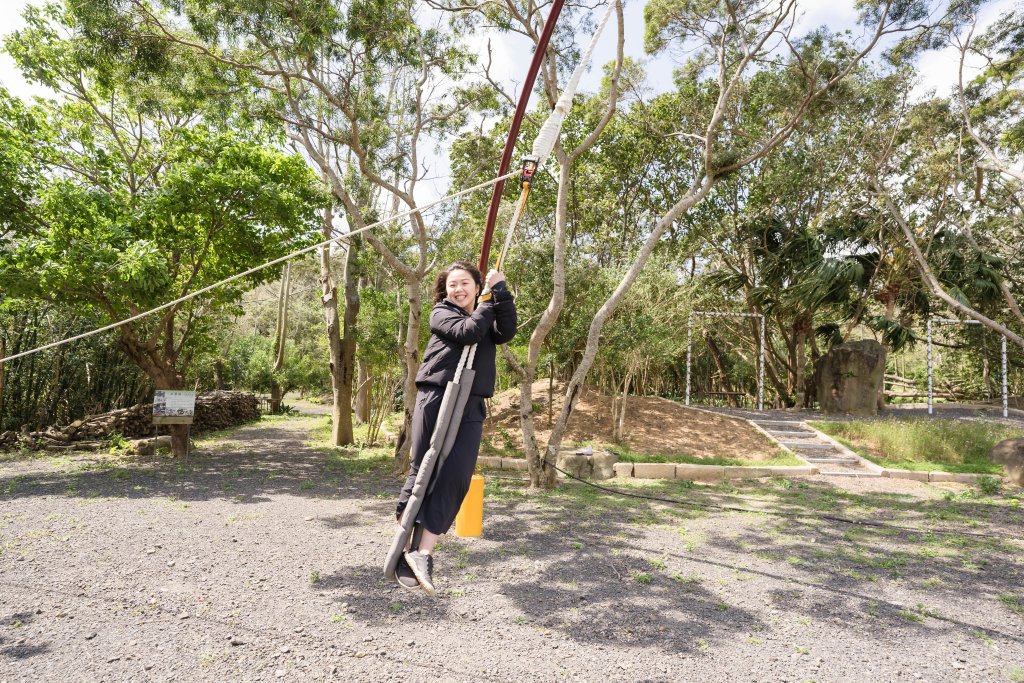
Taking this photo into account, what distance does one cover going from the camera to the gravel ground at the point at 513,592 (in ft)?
10.1

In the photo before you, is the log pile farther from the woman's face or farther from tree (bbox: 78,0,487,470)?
the woman's face

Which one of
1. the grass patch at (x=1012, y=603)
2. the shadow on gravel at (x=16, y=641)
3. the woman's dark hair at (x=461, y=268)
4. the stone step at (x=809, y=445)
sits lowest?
the shadow on gravel at (x=16, y=641)

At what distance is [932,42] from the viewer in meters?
8.98

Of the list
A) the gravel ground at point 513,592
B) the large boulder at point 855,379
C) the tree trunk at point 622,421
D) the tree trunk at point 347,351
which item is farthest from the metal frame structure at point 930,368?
the tree trunk at point 347,351

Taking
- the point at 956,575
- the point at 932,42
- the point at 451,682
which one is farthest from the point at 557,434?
the point at 932,42

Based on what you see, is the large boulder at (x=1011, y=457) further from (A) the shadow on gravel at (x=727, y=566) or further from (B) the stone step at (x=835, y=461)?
(B) the stone step at (x=835, y=461)

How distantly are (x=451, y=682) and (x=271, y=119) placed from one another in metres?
7.42

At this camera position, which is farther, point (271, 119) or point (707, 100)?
point (707, 100)

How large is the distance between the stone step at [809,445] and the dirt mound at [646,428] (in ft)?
1.14

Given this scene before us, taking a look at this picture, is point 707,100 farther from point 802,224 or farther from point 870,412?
point 870,412

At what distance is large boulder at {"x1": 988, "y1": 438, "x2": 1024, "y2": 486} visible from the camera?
8.31m

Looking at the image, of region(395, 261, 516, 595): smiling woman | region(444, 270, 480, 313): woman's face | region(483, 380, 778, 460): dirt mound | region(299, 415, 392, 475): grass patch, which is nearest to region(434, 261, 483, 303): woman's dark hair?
region(444, 270, 480, 313): woman's face

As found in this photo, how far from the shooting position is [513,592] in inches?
161

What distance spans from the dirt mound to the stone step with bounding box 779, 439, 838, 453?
1.14ft
